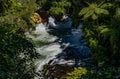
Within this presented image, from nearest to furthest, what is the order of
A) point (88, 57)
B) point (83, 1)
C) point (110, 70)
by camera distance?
point (110, 70) → point (88, 57) → point (83, 1)

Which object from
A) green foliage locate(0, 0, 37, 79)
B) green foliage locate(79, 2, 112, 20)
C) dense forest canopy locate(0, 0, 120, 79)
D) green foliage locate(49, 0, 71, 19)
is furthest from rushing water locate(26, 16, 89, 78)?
green foliage locate(0, 0, 37, 79)

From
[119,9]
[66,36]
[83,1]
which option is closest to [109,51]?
[119,9]

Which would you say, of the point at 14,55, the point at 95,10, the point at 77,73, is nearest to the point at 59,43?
the point at 95,10

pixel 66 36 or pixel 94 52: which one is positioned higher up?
pixel 66 36

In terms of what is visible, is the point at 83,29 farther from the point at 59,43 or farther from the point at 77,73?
the point at 77,73

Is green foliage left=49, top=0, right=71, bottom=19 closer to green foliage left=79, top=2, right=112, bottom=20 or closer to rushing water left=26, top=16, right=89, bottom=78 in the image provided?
rushing water left=26, top=16, right=89, bottom=78

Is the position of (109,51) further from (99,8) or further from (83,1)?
(83,1)
